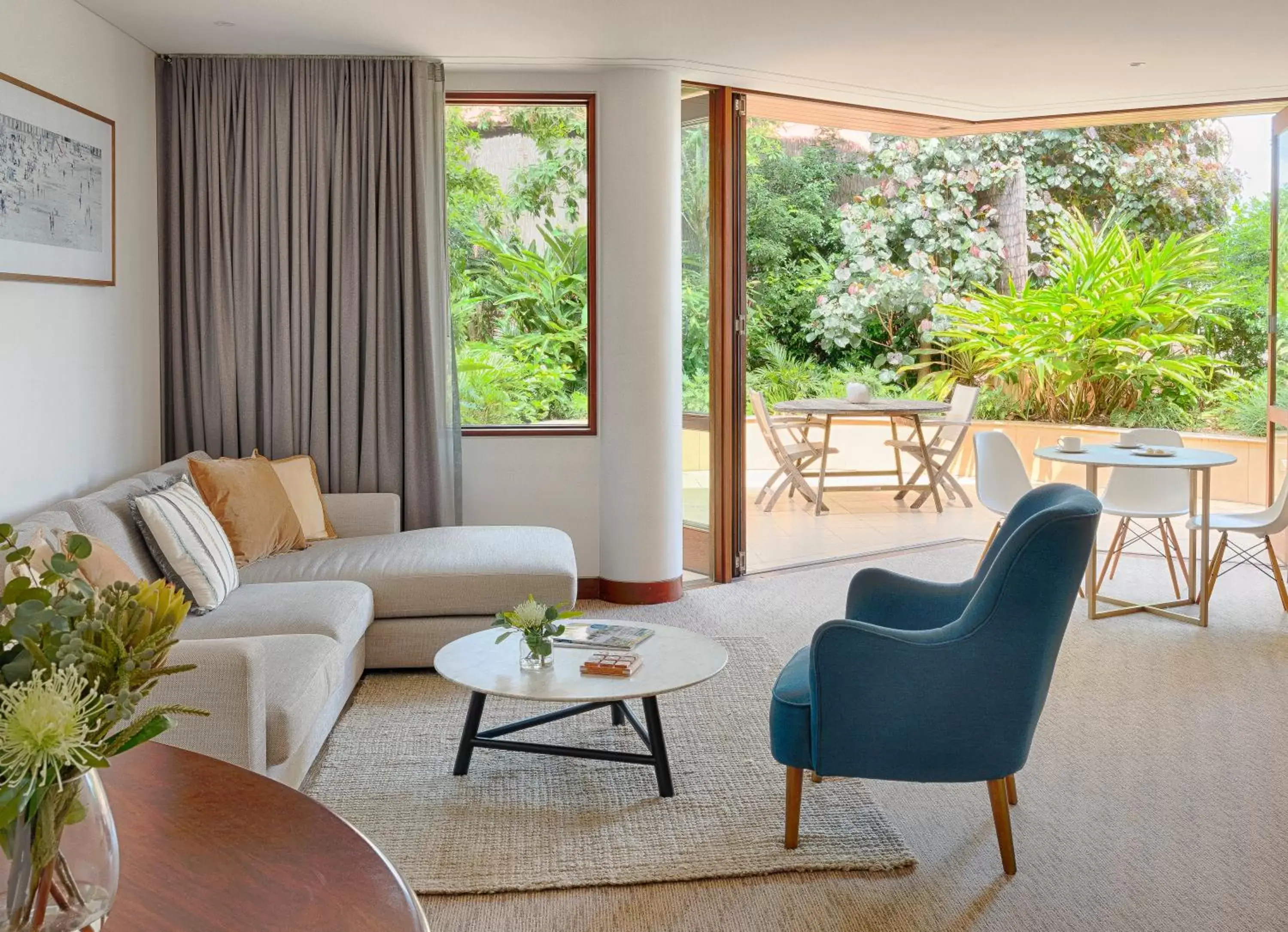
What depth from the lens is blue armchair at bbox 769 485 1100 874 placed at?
2664mm

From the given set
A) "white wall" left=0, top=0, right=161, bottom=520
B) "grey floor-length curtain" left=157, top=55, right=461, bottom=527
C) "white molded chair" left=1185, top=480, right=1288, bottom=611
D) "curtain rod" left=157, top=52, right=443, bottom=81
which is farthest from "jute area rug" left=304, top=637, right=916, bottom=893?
"curtain rod" left=157, top=52, right=443, bottom=81

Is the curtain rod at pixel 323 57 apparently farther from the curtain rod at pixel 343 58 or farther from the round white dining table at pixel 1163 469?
the round white dining table at pixel 1163 469

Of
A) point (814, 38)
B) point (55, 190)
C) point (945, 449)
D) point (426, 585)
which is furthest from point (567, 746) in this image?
point (945, 449)

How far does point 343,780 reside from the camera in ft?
11.1

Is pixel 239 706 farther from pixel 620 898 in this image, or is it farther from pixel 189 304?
pixel 189 304

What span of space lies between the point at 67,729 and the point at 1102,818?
2.87 metres

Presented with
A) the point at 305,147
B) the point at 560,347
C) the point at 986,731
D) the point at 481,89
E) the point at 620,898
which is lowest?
the point at 620,898

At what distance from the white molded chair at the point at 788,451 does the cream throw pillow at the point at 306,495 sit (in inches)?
142

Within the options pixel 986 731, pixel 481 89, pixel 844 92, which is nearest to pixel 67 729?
pixel 986 731

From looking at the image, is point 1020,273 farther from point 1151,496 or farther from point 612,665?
point 612,665

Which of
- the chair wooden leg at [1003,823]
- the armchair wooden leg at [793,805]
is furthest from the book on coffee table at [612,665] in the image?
the chair wooden leg at [1003,823]

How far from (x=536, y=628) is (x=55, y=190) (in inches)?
91.6

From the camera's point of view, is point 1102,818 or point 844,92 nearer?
point 1102,818

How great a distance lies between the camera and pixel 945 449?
8734 millimetres
